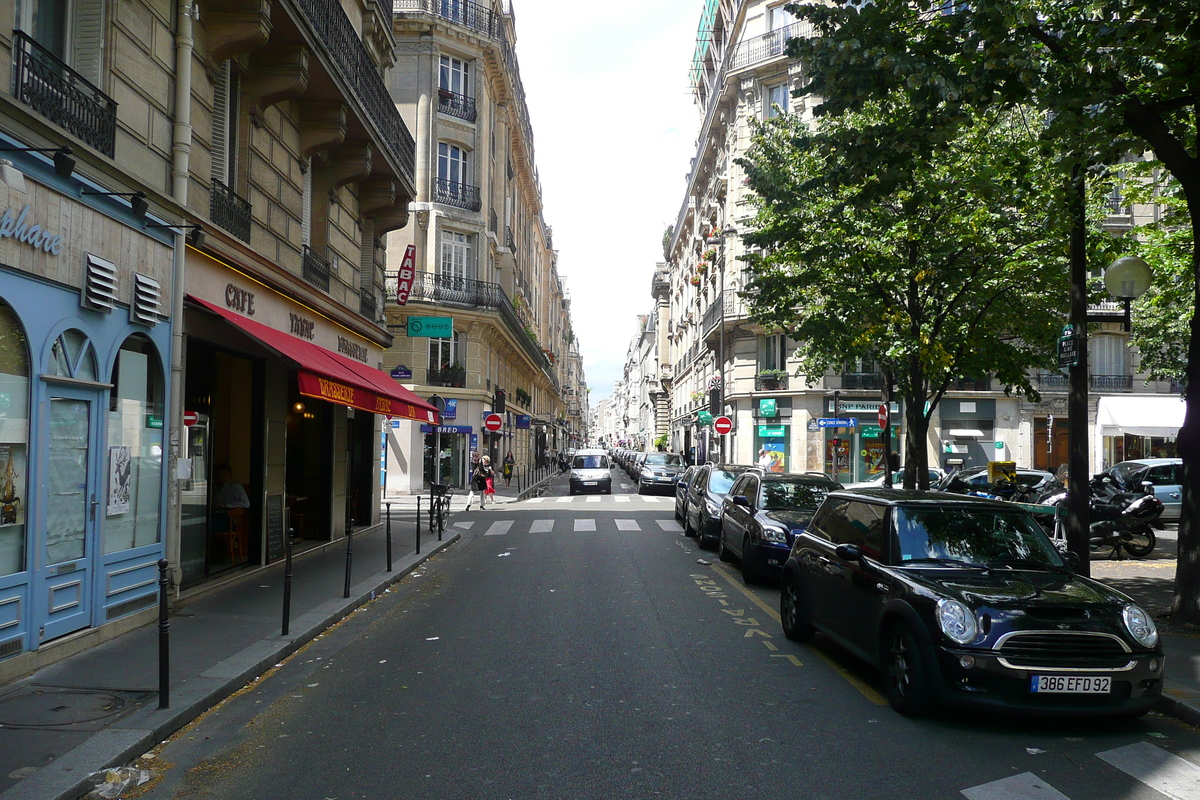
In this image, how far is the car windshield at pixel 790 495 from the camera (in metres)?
12.8

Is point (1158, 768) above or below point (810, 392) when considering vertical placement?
below

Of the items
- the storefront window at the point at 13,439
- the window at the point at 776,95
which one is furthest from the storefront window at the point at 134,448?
the window at the point at 776,95

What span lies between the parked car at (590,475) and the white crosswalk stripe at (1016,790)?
30004 mm

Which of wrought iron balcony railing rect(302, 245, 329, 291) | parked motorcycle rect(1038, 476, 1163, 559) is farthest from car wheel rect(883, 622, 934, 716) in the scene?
wrought iron balcony railing rect(302, 245, 329, 291)

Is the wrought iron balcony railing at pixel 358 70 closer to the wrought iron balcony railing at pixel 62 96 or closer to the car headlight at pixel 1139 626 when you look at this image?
the wrought iron balcony railing at pixel 62 96

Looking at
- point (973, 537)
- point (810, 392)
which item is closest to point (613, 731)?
point (973, 537)

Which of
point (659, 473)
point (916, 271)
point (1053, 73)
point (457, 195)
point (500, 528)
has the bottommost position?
point (500, 528)

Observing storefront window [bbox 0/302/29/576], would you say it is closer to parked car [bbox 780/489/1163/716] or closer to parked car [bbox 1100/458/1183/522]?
parked car [bbox 780/489/1163/716]

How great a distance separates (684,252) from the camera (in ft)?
208

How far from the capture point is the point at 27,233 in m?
6.75

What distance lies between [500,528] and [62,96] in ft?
46.9

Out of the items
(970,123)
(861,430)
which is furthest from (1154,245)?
(861,430)

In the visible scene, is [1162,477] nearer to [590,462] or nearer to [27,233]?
[590,462]

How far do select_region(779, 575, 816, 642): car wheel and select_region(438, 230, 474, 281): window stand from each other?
92.0 ft
